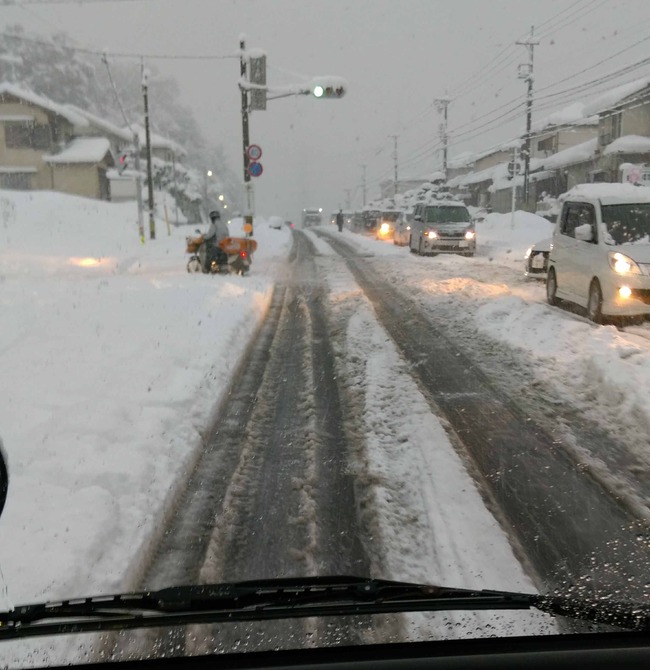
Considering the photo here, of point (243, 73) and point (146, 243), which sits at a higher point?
point (243, 73)

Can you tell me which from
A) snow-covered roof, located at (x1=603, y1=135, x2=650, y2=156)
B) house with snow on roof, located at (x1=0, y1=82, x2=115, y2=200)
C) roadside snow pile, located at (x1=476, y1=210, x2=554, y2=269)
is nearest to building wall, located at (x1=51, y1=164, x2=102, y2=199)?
house with snow on roof, located at (x1=0, y1=82, x2=115, y2=200)

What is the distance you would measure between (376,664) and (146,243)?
Answer: 104 feet

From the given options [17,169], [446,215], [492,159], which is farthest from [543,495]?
[492,159]

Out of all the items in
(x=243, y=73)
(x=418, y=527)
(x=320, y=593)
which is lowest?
(x=418, y=527)

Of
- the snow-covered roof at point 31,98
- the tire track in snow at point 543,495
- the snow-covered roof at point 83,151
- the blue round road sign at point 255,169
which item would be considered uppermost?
the snow-covered roof at point 31,98

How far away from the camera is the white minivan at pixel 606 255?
954 centimetres

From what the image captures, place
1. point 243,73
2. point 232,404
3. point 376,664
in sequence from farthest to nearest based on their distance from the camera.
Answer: point 243,73, point 232,404, point 376,664

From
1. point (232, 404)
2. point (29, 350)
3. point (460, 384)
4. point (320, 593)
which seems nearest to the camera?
point (320, 593)

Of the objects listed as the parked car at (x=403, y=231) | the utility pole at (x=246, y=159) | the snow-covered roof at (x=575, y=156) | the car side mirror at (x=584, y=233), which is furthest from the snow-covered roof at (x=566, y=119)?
the car side mirror at (x=584, y=233)

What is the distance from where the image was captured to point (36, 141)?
46938 mm

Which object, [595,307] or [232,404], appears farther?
[595,307]

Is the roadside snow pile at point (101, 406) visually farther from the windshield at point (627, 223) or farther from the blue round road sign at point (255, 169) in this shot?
the blue round road sign at point (255, 169)

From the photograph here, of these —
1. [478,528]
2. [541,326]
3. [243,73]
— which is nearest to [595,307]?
[541,326]

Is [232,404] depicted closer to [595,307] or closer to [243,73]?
[595,307]
